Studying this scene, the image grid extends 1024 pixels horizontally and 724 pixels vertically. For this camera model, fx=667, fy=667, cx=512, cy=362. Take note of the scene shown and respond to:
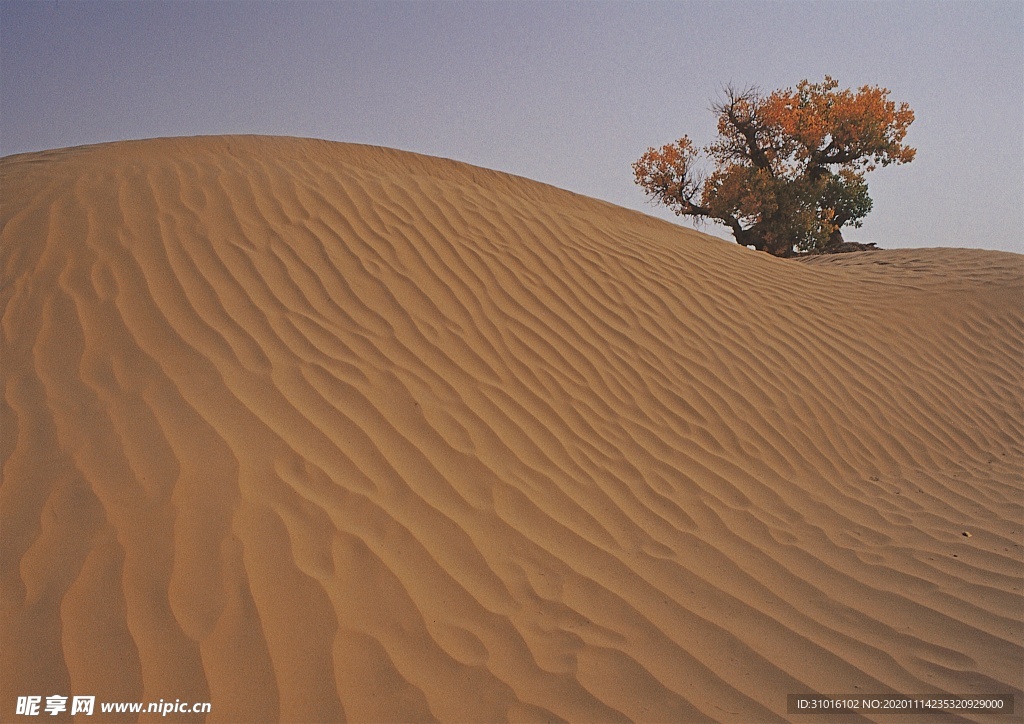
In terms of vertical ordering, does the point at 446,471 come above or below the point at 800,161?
below

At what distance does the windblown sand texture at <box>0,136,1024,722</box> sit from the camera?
2.34m

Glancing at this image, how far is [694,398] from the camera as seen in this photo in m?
4.77

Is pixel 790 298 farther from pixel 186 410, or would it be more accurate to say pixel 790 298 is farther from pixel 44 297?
pixel 44 297

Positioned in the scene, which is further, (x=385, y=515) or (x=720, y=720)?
(x=385, y=515)

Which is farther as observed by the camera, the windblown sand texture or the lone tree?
the lone tree

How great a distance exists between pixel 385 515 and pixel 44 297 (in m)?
2.47

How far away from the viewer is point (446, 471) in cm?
338

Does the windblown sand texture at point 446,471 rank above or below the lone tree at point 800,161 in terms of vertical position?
below

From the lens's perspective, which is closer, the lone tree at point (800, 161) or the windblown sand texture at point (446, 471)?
the windblown sand texture at point (446, 471)

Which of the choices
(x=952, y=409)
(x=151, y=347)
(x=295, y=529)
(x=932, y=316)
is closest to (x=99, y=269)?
Result: (x=151, y=347)

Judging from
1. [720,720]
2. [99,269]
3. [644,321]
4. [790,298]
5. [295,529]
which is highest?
[790,298]

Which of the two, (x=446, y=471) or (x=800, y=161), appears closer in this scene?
(x=446, y=471)

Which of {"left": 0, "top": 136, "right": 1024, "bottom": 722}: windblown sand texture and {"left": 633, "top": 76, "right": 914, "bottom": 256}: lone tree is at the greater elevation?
{"left": 633, "top": 76, "right": 914, "bottom": 256}: lone tree

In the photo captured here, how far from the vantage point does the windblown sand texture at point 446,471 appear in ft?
7.68
